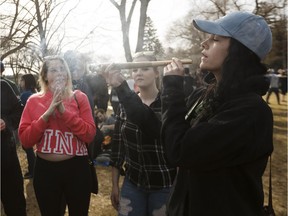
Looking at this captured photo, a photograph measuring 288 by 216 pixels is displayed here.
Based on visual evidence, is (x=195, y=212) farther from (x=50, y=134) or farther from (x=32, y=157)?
(x=32, y=157)

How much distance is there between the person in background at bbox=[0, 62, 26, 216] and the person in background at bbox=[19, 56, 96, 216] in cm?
53

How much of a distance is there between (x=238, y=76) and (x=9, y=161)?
90.1 inches

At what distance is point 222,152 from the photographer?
4.09 ft

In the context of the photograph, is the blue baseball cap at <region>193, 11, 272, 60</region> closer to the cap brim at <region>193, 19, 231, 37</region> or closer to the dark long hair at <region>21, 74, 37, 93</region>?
the cap brim at <region>193, 19, 231, 37</region>

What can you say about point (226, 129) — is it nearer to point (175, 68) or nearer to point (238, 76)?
point (238, 76)

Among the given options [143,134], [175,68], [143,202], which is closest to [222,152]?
[175,68]

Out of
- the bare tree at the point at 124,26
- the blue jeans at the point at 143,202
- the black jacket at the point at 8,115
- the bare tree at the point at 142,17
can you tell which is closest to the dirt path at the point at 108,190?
the black jacket at the point at 8,115

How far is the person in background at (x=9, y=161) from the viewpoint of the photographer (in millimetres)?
2797

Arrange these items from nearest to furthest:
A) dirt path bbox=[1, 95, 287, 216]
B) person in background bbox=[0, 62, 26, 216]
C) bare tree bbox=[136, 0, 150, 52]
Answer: person in background bbox=[0, 62, 26, 216] < dirt path bbox=[1, 95, 287, 216] < bare tree bbox=[136, 0, 150, 52]

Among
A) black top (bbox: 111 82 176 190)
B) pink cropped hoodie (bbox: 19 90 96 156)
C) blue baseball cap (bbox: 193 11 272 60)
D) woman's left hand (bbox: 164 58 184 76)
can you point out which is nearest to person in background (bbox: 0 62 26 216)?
pink cropped hoodie (bbox: 19 90 96 156)

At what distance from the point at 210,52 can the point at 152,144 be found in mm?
969

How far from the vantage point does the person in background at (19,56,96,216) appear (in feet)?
7.65

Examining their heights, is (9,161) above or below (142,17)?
below

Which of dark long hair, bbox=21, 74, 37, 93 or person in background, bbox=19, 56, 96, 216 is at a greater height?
dark long hair, bbox=21, 74, 37, 93
